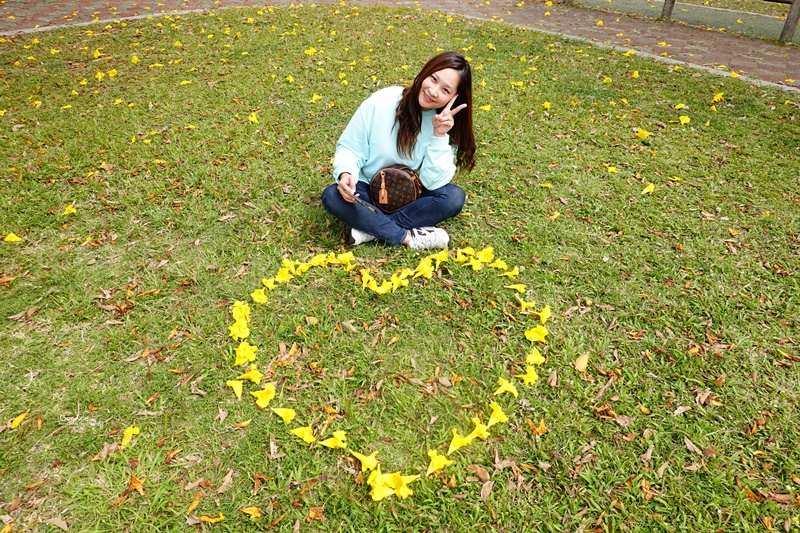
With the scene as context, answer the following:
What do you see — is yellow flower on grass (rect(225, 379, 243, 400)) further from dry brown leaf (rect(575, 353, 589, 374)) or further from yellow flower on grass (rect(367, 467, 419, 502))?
dry brown leaf (rect(575, 353, 589, 374))

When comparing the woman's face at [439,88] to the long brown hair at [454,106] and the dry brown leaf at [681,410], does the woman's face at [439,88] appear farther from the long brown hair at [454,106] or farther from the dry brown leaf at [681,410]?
the dry brown leaf at [681,410]

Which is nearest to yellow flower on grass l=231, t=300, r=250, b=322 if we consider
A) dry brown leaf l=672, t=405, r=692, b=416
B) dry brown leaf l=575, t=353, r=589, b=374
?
dry brown leaf l=575, t=353, r=589, b=374

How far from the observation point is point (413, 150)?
3229mm

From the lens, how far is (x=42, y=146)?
4520 millimetres

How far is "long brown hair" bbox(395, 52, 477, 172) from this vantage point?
287 centimetres

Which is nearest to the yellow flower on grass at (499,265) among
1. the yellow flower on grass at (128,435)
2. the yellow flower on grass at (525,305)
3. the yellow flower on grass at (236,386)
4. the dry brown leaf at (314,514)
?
the yellow flower on grass at (525,305)

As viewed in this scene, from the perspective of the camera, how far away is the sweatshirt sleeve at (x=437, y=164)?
312 cm

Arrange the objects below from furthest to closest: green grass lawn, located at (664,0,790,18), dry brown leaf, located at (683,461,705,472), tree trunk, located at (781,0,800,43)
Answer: green grass lawn, located at (664,0,790,18) → tree trunk, located at (781,0,800,43) → dry brown leaf, located at (683,461,705,472)

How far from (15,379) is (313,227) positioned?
1.92m

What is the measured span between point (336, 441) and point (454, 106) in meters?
2.12

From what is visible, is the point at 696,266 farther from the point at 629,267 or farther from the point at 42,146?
the point at 42,146

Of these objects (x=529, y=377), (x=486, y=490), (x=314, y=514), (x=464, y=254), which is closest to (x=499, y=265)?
(x=464, y=254)

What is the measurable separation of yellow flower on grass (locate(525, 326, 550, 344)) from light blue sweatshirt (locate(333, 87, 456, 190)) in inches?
46.0

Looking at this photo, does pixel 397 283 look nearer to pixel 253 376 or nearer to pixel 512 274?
pixel 512 274
